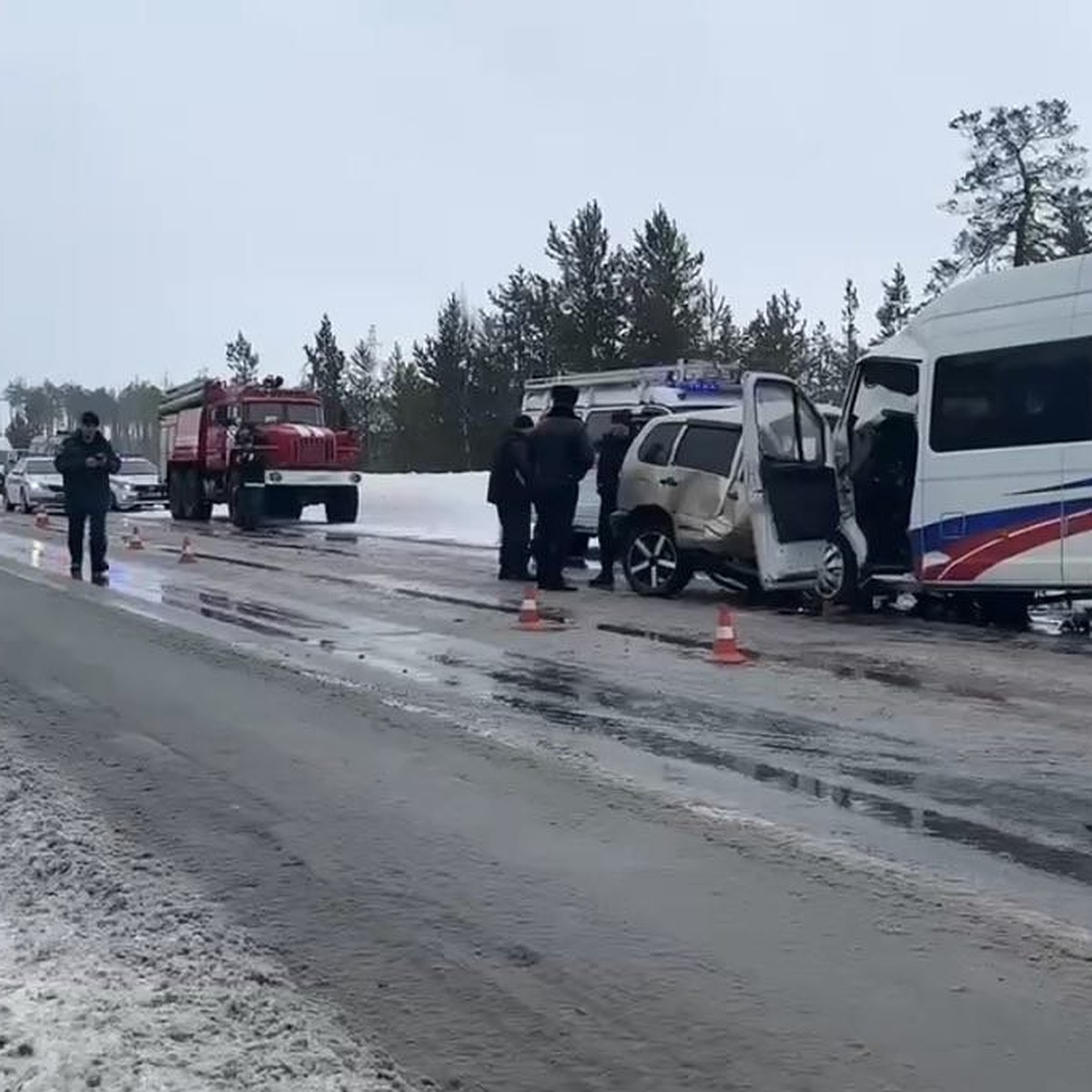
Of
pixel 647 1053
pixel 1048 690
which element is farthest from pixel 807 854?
pixel 1048 690

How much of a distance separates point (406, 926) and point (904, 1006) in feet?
5.31

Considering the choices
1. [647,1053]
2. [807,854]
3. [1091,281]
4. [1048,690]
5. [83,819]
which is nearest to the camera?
[647,1053]

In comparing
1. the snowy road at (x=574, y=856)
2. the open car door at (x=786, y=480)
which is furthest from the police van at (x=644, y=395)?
the snowy road at (x=574, y=856)

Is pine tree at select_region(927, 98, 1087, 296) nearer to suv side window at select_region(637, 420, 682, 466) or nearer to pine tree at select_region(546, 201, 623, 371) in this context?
pine tree at select_region(546, 201, 623, 371)

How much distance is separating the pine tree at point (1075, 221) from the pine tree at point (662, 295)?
44.0 feet

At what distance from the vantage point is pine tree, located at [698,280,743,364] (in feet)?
185

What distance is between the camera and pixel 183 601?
14.6 meters

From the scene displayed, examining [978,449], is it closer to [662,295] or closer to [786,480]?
[786,480]

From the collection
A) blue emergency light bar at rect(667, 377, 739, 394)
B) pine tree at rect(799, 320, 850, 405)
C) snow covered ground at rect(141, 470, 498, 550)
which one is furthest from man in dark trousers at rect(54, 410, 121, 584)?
pine tree at rect(799, 320, 850, 405)

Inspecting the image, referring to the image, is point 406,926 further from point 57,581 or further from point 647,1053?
point 57,581

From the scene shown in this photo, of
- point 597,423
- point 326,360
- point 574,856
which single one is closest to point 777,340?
point 326,360

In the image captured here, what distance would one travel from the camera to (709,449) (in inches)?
597

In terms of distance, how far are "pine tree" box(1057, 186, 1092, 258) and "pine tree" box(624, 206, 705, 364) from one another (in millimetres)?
13417

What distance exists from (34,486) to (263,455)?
432 inches
